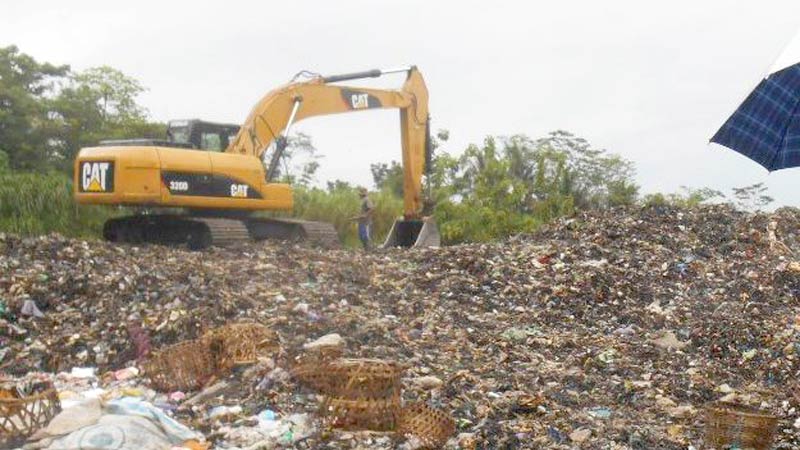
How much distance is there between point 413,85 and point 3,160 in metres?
9.06

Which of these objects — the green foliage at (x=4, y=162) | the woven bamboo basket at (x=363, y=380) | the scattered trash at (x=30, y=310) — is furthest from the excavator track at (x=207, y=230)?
the green foliage at (x=4, y=162)

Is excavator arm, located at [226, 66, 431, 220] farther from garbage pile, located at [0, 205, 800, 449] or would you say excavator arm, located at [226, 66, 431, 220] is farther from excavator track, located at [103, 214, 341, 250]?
garbage pile, located at [0, 205, 800, 449]

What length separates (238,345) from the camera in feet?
19.7

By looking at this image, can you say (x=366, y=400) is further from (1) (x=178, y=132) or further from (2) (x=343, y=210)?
(2) (x=343, y=210)

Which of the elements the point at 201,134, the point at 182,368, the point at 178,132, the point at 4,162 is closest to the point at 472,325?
the point at 182,368

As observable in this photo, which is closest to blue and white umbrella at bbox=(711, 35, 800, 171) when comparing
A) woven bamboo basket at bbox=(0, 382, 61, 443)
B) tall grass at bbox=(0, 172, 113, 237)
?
woven bamboo basket at bbox=(0, 382, 61, 443)

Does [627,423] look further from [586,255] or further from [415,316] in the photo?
[586,255]

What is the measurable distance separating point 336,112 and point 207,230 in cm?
286

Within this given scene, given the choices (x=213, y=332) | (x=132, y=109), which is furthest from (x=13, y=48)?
(x=213, y=332)

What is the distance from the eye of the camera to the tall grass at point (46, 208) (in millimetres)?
16359

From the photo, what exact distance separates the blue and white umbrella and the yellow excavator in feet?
22.7

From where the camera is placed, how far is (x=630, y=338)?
25.6ft

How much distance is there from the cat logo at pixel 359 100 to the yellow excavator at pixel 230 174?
0.01 metres

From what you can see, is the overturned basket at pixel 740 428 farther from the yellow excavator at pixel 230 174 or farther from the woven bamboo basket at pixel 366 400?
the yellow excavator at pixel 230 174
